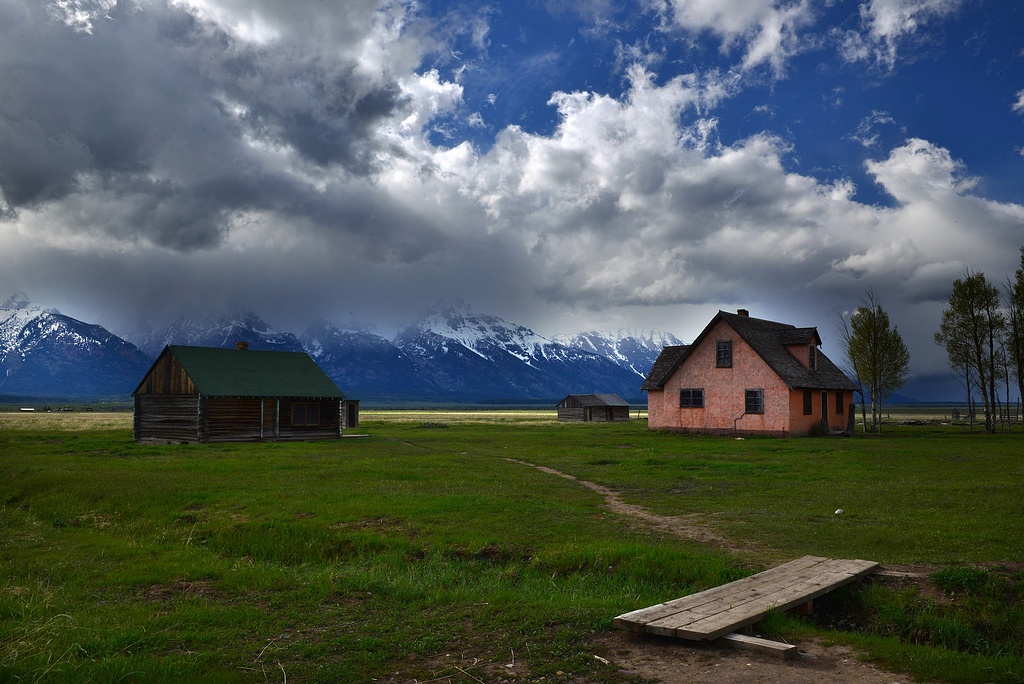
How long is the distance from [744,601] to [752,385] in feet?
136

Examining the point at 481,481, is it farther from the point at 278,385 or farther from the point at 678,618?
the point at 278,385

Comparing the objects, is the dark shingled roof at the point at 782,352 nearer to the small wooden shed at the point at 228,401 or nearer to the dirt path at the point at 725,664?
the small wooden shed at the point at 228,401

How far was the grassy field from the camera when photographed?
8.14 meters

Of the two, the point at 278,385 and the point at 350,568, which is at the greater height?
the point at 278,385

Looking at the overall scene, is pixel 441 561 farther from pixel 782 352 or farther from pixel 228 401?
pixel 782 352

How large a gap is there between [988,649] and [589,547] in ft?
21.9

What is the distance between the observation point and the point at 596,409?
103 m

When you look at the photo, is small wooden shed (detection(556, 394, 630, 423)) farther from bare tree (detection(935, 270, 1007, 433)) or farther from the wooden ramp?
the wooden ramp

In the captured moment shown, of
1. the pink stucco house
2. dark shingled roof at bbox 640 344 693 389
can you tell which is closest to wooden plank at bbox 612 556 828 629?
the pink stucco house

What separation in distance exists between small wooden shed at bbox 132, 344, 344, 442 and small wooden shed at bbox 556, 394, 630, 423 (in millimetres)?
52800

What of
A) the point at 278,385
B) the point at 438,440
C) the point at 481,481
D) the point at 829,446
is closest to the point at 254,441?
the point at 278,385

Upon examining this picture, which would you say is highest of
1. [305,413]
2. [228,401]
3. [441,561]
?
[228,401]

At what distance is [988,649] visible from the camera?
32.3ft

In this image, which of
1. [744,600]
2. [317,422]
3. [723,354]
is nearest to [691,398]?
[723,354]
